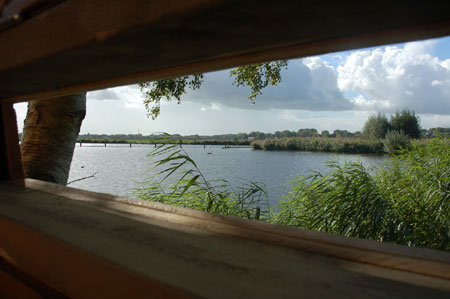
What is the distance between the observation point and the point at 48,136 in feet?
7.65

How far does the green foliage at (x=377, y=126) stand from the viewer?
1061 centimetres

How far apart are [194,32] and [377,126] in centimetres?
1192

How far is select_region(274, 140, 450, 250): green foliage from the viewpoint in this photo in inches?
92.2

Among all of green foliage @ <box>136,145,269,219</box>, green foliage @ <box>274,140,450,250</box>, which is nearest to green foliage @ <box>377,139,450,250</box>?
green foliage @ <box>274,140,450,250</box>

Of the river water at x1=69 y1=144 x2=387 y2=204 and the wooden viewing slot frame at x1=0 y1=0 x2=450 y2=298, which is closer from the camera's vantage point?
the wooden viewing slot frame at x1=0 y1=0 x2=450 y2=298

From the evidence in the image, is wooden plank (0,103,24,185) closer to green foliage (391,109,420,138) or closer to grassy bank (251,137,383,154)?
grassy bank (251,137,383,154)

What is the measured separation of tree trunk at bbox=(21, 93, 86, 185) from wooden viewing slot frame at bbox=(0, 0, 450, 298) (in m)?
1.73

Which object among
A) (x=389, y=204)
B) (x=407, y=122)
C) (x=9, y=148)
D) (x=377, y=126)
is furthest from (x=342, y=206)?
(x=407, y=122)

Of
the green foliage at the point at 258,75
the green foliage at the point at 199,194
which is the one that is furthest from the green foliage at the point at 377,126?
the green foliage at the point at 199,194

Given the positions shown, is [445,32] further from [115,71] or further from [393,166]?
[393,166]

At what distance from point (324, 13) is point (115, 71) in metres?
0.45

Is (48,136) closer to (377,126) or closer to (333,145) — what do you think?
(333,145)

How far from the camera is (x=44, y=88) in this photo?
89 centimetres

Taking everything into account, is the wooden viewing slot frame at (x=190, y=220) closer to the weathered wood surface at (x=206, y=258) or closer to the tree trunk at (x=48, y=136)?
the weathered wood surface at (x=206, y=258)
